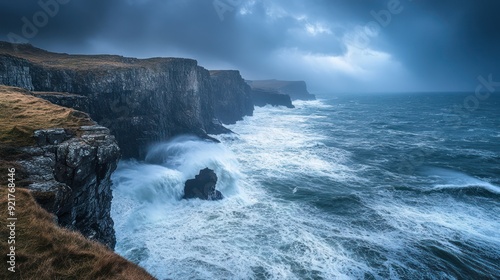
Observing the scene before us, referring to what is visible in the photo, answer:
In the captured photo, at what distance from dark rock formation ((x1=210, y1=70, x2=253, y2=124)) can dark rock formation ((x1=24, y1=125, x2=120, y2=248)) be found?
2838 inches

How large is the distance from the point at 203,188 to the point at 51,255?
23.4 metres

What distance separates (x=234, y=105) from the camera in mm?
96812

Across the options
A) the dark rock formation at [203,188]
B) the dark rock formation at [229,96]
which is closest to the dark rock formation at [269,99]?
the dark rock formation at [229,96]

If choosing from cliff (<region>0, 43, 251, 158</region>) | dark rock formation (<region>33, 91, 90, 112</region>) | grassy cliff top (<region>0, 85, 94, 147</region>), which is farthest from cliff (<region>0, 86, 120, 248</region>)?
cliff (<region>0, 43, 251, 158</region>)

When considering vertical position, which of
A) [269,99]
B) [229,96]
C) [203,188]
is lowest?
[203,188]

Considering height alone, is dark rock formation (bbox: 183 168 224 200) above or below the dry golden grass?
below

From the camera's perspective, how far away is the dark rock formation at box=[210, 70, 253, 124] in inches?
3533

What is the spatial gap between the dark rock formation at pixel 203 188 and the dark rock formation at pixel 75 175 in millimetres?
13149

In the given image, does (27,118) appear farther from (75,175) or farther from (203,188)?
(203,188)

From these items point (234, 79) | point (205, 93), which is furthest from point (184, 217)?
point (234, 79)

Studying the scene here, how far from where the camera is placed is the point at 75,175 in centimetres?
1350

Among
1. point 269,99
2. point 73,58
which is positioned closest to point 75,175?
point 73,58

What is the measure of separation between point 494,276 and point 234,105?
85.1 metres

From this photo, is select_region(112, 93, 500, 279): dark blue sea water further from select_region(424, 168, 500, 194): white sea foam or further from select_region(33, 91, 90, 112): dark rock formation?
select_region(33, 91, 90, 112): dark rock formation
